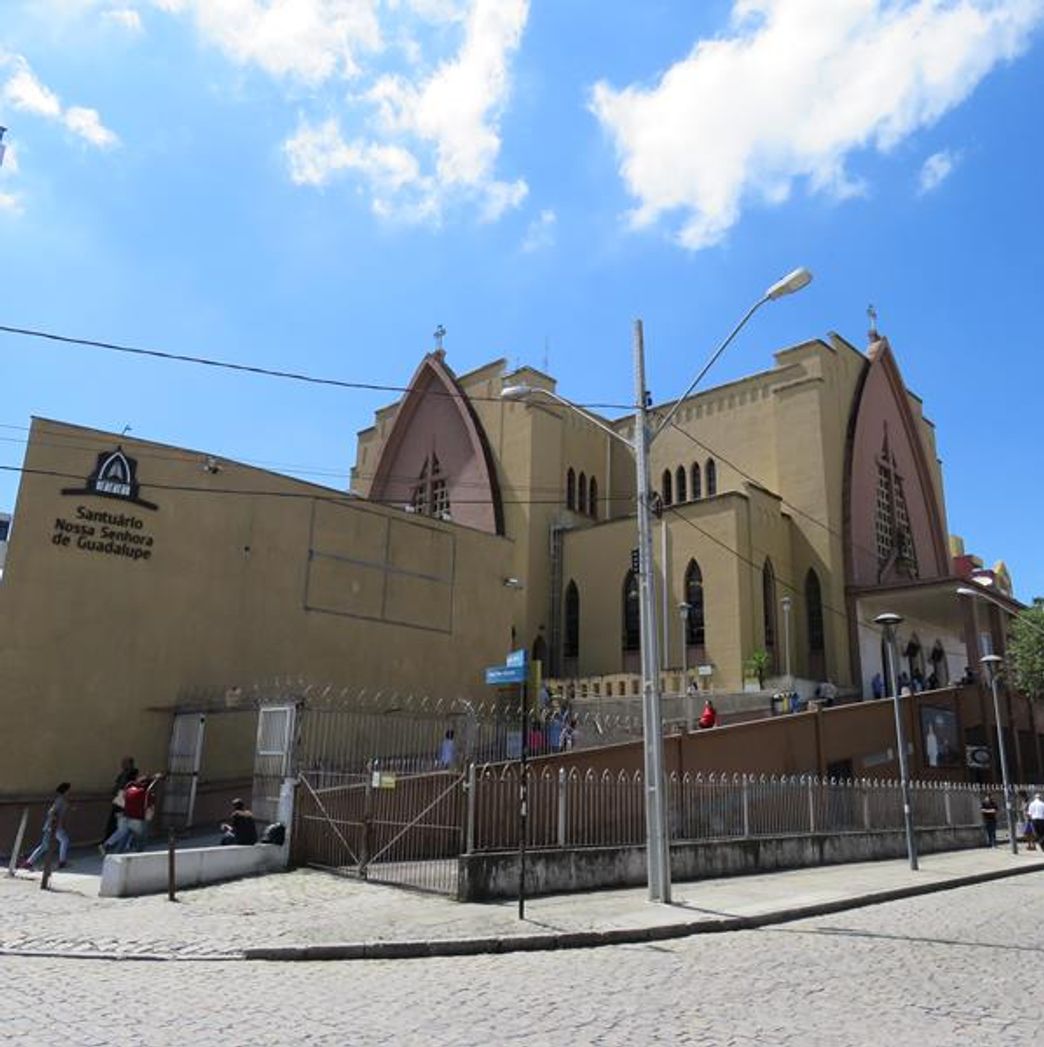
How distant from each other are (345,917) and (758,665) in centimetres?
2463

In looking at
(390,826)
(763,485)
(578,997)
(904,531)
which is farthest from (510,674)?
(904,531)

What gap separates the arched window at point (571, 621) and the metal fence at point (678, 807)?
19330 mm

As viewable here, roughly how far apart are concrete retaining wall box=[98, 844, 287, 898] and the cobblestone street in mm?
3797

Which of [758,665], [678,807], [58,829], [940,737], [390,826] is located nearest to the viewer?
[390,826]

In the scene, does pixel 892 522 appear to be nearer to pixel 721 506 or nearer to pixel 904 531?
pixel 904 531

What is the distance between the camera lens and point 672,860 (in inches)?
596

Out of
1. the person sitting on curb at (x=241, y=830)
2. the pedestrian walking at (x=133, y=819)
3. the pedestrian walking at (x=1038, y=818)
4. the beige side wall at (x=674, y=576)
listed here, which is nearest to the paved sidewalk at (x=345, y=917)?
the pedestrian walking at (x=133, y=819)

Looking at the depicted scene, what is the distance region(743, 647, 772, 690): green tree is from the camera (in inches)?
1315

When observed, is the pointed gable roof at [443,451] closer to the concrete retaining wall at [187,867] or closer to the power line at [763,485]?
the power line at [763,485]

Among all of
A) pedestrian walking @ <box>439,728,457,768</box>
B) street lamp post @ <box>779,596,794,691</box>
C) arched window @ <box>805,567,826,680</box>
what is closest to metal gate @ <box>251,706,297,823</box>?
pedestrian walking @ <box>439,728,457,768</box>

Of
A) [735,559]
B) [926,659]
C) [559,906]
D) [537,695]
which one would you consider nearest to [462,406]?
[735,559]

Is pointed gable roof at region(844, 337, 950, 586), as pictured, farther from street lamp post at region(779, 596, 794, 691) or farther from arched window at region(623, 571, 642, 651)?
arched window at region(623, 571, 642, 651)

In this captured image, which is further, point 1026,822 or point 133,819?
point 1026,822

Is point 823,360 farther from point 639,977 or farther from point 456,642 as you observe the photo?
point 639,977
